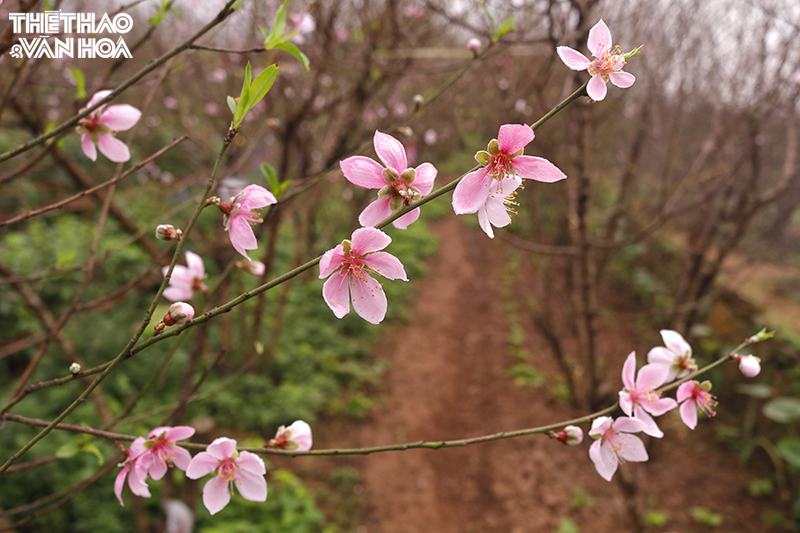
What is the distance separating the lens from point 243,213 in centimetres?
83

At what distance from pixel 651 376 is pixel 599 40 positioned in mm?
724

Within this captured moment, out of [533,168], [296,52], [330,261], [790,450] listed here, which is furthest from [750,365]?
[790,450]

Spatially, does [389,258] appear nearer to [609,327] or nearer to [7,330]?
[7,330]

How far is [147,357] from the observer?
4914 millimetres

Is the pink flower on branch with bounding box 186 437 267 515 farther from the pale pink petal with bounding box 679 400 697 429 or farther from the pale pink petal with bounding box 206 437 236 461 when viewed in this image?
the pale pink petal with bounding box 679 400 697 429

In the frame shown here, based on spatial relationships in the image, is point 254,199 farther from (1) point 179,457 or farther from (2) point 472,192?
(1) point 179,457

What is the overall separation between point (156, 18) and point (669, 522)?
4998mm

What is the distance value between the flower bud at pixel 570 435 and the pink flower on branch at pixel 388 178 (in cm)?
55

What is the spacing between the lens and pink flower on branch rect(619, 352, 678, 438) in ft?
3.11

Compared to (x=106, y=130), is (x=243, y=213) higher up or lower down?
lower down

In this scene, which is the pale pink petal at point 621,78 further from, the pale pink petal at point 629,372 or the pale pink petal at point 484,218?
the pale pink petal at point 629,372

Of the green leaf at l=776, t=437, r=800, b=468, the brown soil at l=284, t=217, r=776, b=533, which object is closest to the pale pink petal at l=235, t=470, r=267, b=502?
the brown soil at l=284, t=217, r=776, b=533

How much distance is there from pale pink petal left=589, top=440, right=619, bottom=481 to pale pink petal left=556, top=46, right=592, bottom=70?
71cm

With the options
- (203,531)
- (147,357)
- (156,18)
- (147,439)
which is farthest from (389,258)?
(147,357)
